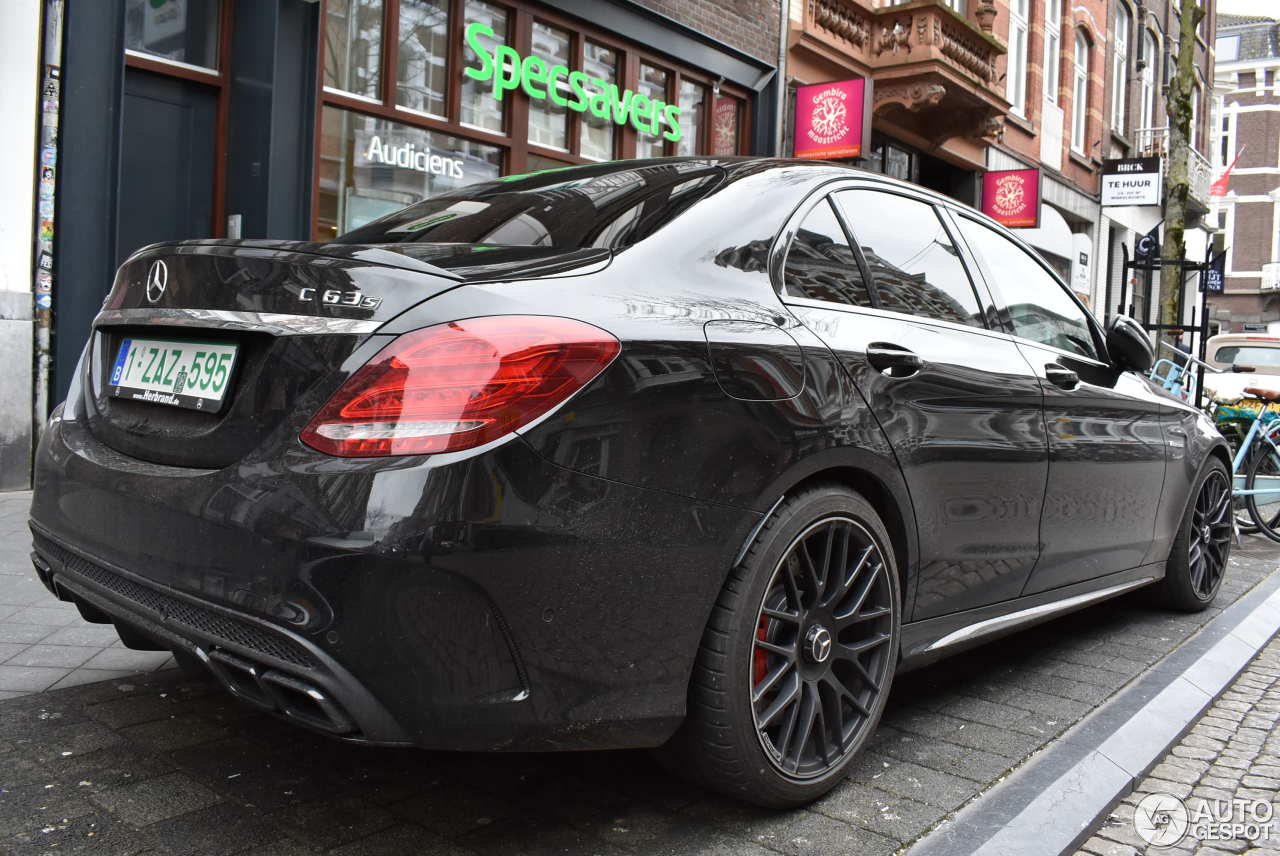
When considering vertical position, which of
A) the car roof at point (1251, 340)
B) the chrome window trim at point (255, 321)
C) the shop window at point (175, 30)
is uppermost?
the shop window at point (175, 30)

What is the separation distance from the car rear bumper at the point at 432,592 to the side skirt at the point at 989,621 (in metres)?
0.93

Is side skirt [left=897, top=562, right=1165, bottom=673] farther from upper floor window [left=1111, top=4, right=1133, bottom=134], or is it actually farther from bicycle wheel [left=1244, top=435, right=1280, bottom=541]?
upper floor window [left=1111, top=4, right=1133, bottom=134]

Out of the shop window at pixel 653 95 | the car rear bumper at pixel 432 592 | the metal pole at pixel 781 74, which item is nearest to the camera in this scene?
the car rear bumper at pixel 432 592

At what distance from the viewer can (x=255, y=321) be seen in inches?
85.1

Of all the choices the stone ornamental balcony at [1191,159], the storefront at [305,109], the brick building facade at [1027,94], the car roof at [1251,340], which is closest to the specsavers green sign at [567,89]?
the storefront at [305,109]

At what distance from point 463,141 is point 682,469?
8036mm

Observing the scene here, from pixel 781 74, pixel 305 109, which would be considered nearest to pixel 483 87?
pixel 305 109

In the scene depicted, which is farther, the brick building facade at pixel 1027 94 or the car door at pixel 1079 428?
the brick building facade at pixel 1027 94

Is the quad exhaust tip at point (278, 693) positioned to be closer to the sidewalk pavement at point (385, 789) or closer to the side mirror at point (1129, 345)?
the sidewalk pavement at point (385, 789)

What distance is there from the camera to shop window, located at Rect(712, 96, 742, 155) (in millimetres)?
12656

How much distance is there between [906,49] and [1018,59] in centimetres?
753

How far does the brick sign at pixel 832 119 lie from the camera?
41.7ft

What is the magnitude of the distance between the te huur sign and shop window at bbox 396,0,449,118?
14.6 metres

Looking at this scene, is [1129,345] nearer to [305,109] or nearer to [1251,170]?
[305,109]
